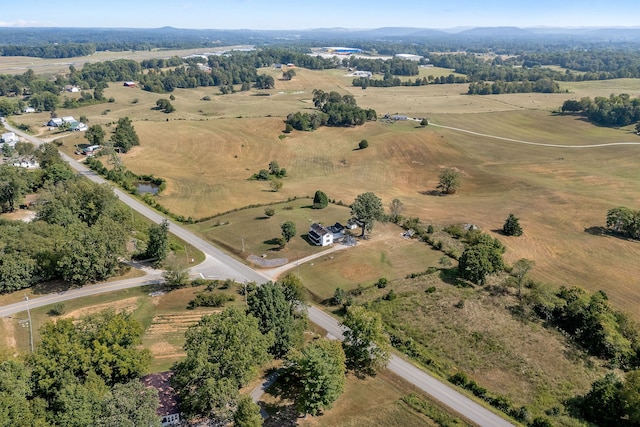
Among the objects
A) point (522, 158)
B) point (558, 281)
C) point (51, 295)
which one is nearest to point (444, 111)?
point (522, 158)

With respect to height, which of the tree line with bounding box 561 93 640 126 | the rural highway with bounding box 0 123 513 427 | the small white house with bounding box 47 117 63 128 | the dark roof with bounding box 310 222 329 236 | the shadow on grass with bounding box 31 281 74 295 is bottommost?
the rural highway with bounding box 0 123 513 427

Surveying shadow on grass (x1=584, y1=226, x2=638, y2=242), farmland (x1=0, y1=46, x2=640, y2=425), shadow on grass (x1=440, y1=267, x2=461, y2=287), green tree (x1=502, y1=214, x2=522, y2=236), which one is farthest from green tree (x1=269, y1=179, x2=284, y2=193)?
shadow on grass (x1=584, y1=226, x2=638, y2=242)

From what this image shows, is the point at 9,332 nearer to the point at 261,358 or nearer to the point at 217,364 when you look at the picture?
the point at 217,364

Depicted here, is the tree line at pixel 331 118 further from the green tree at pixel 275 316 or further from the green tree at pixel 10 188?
the green tree at pixel 275 316

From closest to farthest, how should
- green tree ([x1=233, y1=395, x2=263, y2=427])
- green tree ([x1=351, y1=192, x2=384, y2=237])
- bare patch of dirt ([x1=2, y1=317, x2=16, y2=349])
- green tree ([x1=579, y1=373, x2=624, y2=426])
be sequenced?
green tree ([x1=233, y1=395, x2=263, y2=427])
green tree ([x1=579, y1=373, x2=624, y2=426])
bare patch of dirt ([x1=2, y1=317, x2=16, y2=349])
green tree ([x1=351, y1=192, x2=384, y2=237])

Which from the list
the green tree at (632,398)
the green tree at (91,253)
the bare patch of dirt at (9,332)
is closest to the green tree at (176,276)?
the green tree at (91,253)

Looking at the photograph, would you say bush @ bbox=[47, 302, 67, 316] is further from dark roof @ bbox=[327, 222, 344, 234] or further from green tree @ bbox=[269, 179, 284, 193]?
green tree @ bbox=[269, 179, 284, 193]

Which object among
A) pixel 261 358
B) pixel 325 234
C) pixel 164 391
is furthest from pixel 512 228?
pixel 164 391

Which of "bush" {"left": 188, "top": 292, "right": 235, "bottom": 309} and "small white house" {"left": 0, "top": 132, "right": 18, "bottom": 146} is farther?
"small white house" {"left": 0, "top": 132, "right": 18, "bottom": 146}
